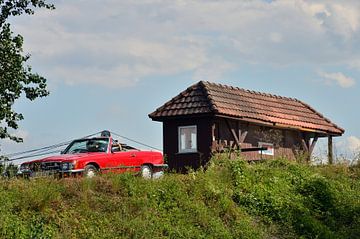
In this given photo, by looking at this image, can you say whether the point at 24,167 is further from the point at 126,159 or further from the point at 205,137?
the point at 205,137

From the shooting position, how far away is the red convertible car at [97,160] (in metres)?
21.4

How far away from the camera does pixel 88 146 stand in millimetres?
23781

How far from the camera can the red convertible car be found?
70.2 ft

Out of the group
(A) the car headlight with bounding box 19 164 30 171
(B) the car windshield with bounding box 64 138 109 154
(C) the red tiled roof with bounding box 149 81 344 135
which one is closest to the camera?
(A) the car headlight with bounding box 19 164 30 171

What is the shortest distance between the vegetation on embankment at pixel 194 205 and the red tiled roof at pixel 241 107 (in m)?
9.19

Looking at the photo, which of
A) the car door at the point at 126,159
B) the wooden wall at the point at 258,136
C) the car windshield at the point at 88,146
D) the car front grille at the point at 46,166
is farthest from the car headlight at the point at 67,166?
the wooden wall at the point at 258,136

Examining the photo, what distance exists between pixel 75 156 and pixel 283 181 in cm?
586

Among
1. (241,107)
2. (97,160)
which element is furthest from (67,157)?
(241,107)

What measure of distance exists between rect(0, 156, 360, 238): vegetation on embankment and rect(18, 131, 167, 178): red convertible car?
7.71ft

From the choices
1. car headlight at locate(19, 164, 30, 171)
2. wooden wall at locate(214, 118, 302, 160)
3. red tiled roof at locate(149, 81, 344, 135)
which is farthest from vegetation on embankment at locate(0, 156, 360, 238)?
wooden wall at locate(214, 118, 302, 160)

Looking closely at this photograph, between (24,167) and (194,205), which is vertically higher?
(24,167)

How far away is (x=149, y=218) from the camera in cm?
1664

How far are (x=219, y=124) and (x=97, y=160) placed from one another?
968 centimetres

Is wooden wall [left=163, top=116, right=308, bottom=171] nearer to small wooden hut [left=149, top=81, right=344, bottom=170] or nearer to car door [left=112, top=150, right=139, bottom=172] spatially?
small wooden hut [left=149, top=81, right=344, bottom=170]
